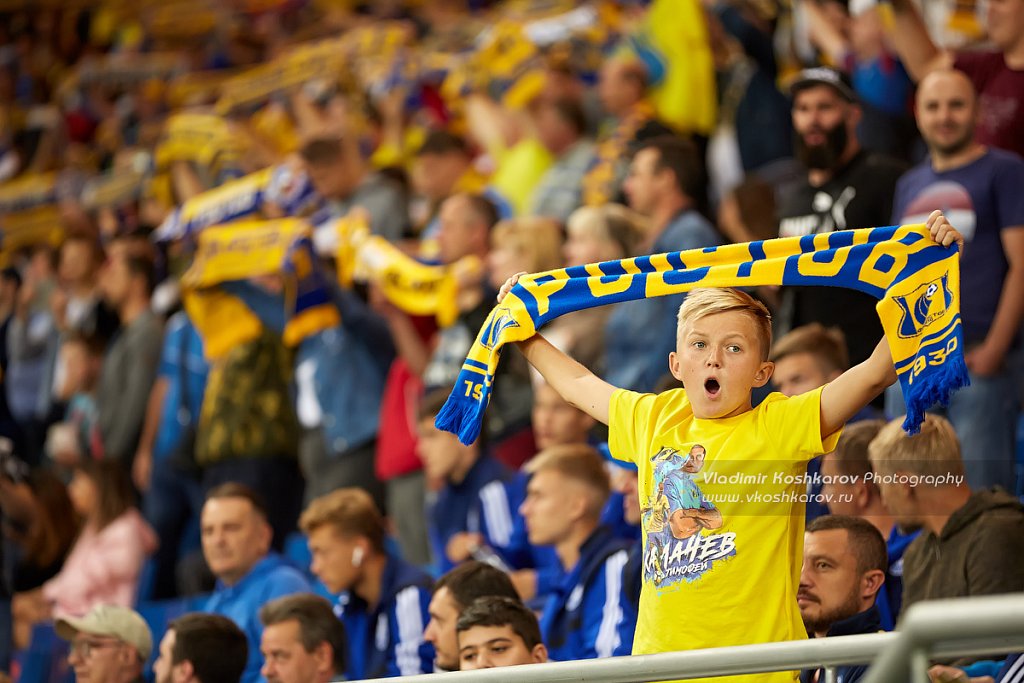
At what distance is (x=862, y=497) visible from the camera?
14.7 ft

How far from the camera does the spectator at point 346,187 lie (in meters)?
8.11

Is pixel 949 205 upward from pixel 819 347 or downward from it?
upward

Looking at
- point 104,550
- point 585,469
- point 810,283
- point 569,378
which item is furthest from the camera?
point 104,550

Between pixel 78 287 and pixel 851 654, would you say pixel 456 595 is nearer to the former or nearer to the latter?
pixel 851 654

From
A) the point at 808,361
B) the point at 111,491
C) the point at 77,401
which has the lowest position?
the point at 808,361

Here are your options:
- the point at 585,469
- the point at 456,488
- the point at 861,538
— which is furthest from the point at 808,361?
the point at 456,488

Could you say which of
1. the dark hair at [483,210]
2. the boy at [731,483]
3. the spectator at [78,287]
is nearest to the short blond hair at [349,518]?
the dark hair at [483,210]

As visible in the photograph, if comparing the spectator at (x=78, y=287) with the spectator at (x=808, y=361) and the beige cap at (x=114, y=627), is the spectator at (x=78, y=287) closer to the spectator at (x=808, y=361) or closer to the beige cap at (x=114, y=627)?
the beige cap at (x=114, y=627)

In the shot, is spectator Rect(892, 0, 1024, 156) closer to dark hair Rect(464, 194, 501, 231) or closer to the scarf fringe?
dark hair Rect(464, 194, 501, 231)

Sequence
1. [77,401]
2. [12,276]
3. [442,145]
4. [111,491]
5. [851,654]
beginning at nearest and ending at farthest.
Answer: [851,654] < [111,491] < [442,145] < [77,401] < [12,276]

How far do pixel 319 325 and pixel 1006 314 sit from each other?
3199 millimetres

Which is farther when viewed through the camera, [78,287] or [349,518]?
[78,287]

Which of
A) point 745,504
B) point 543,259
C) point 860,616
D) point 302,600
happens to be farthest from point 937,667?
point 543,259

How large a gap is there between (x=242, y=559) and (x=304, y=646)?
94cm
